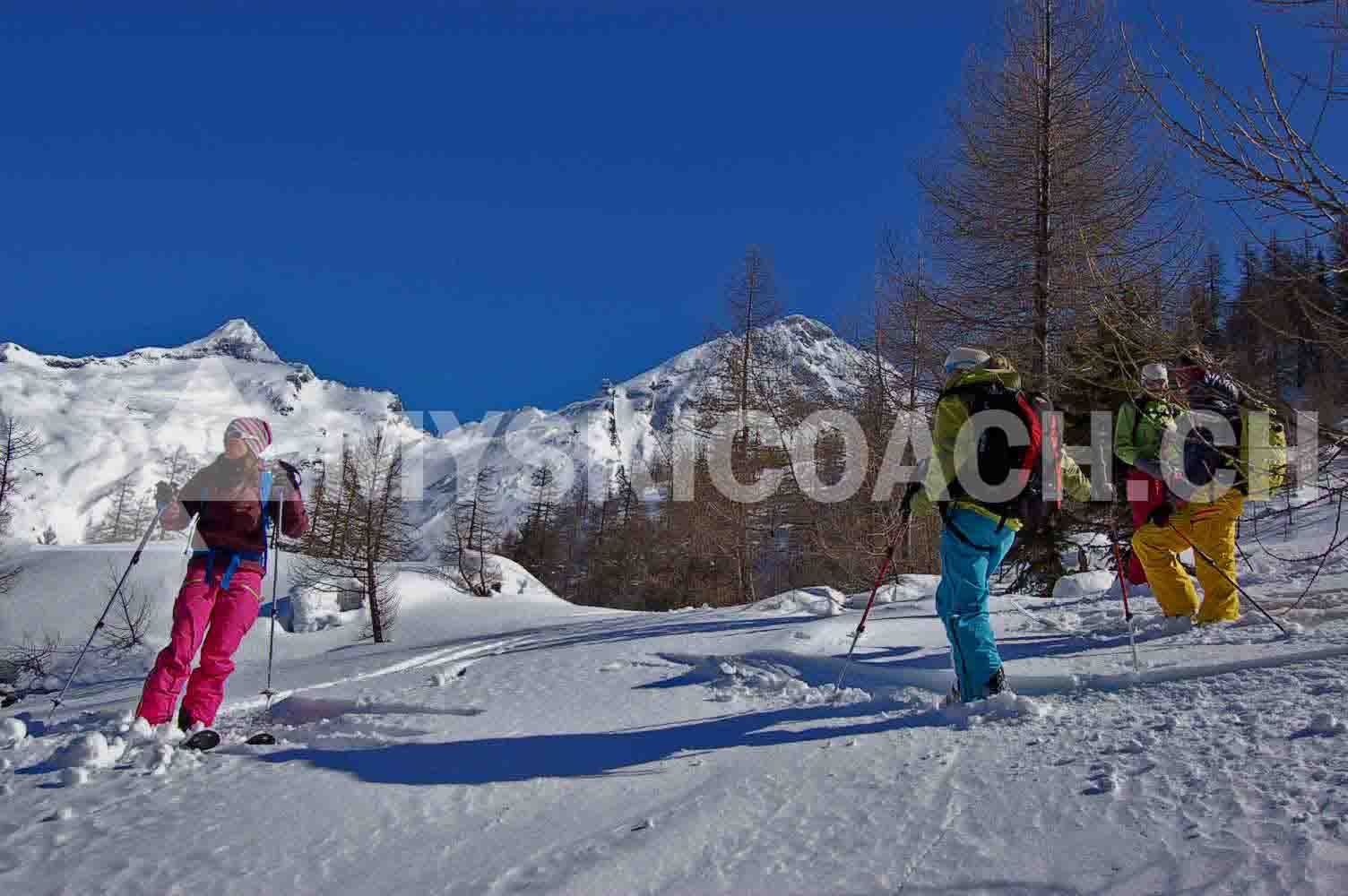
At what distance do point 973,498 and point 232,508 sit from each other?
4263 millimetres

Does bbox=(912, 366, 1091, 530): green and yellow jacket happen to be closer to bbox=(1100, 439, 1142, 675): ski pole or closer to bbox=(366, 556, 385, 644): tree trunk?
bbox=(1100, 439, 1142, 675): ski pole

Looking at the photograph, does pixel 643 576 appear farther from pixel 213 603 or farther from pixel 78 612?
pixel 213 603

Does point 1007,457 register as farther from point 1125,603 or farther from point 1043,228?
point 1043,228

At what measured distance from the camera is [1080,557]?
1277 cm

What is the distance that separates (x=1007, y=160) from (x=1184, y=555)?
5663mm

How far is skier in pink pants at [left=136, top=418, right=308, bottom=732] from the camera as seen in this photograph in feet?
14.1

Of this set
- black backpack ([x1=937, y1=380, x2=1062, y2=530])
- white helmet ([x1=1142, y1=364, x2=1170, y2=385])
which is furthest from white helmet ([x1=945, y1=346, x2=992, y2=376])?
white helmet ([x1=1142, y1=364, x2=1170, y2=385])

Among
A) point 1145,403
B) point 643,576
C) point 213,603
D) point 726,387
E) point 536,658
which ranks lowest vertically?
point 643,576

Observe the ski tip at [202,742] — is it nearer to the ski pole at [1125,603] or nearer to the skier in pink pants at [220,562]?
the skier in pink pants at [220,562]

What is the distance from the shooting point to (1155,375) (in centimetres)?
394

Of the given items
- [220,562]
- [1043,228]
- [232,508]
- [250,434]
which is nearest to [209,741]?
[220,562]

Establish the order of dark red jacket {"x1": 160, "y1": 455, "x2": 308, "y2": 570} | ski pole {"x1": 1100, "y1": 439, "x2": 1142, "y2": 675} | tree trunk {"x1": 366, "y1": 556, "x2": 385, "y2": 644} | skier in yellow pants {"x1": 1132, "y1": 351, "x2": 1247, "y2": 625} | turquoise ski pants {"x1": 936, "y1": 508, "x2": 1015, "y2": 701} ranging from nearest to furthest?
turquoise ski pants {"x1": 936, "y1": 508, "x2": 1015, "y2": 701}, ski pole {"x1": 1100, "y1": 439, "x2": 1142, "y2": 675}, dark red jacket {"x1": 160, "y1": 455, "x2": 308, "y2": 570}, skier in yellow pants {"x1": 1132, "y1": 351, "x2": 1247, "y2": 625}, tree trunk {"x1": 366, "y1": 556, "x2": 385, "y2": 644}

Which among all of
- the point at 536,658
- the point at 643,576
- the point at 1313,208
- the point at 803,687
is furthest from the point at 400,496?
the point at 1313,208

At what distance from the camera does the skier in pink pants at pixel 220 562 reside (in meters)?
4.30
